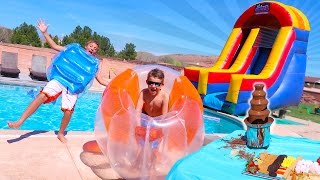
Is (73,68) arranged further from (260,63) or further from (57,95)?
(260,63)

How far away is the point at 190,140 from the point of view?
9.87ft

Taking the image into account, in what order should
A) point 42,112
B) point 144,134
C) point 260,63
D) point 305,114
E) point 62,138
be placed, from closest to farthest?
point 144,134
point 62,138
point 42,112
point 260,63
point 305,114

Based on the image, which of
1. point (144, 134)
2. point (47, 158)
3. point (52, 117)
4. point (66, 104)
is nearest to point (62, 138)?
point (66, 104)

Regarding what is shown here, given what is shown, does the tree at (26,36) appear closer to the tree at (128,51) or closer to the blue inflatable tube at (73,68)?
the tree at (128,51)

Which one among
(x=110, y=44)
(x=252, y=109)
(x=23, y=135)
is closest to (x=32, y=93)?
(x=23, y=135)

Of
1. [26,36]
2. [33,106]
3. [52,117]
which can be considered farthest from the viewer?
[26,36]

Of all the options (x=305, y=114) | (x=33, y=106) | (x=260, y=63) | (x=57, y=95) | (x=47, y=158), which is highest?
(x=260, y=63)

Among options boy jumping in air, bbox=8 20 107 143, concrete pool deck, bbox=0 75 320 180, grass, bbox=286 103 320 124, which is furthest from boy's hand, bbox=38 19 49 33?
grass, bbox=286 103 320 124

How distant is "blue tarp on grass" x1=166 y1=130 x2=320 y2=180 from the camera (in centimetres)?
203

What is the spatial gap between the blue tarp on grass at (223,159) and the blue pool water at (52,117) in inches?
179

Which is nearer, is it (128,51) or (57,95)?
(57,95)

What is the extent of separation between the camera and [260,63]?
1060 cm

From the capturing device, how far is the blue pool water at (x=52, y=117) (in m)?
7.47

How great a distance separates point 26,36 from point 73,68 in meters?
24.6
